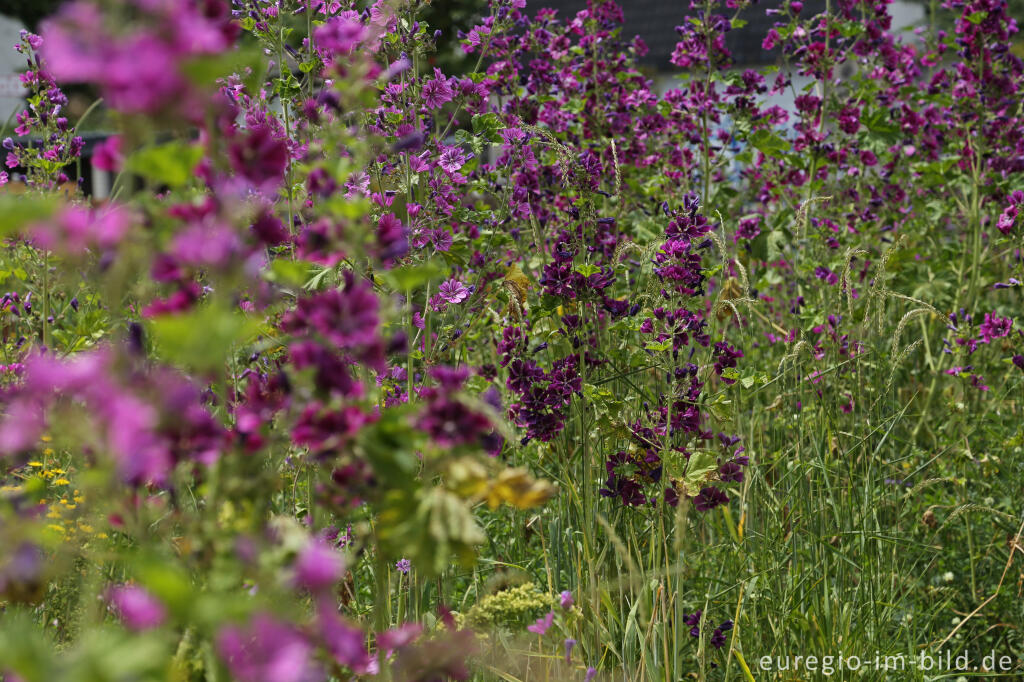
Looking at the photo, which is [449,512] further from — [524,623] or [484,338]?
[484,338]

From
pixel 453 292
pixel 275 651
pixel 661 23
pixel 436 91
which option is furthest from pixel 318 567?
pixel 661 23

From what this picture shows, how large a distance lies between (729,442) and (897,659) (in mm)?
677

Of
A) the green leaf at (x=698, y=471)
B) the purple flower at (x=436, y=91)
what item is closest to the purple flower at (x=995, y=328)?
the green leaf at (x=698, y=471)

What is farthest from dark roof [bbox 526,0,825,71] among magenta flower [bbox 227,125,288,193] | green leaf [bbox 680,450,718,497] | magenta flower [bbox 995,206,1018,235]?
magenta flower [bbox 227,125,288,193]

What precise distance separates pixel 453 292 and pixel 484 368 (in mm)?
645

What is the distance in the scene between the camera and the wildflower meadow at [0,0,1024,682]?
838 mm

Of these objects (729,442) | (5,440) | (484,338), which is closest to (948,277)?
(484,338)

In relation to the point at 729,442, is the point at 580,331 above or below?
above

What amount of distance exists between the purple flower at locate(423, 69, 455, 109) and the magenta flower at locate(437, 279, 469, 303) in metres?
0.46

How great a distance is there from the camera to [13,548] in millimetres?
848

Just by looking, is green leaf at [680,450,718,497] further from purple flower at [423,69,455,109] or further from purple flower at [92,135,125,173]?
purple flower at [92,135,125,173]

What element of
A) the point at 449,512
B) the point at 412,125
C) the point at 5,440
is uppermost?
the point at 412,125

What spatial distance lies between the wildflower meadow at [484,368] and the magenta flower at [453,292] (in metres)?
0.03

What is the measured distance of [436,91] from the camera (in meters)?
2.47
